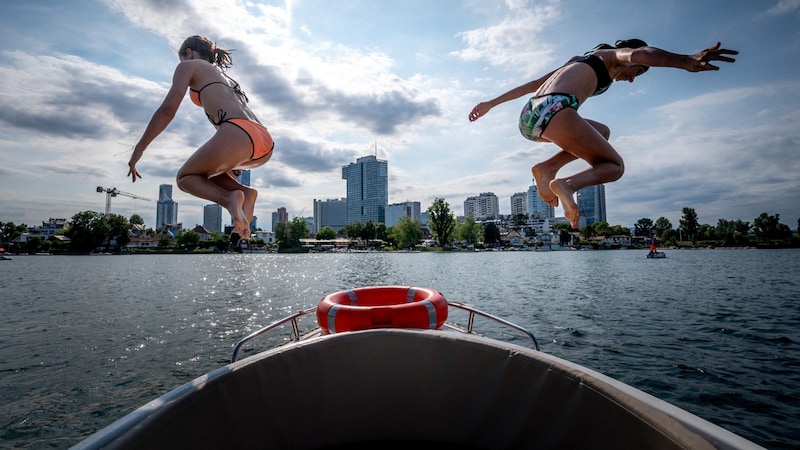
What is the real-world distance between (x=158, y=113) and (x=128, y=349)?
10.0m

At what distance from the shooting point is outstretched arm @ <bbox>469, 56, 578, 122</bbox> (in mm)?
3436

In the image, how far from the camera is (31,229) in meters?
145

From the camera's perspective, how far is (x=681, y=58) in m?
2.44

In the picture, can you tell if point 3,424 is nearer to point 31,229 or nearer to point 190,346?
point 190,346

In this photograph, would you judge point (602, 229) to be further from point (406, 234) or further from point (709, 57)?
point (709, 57)

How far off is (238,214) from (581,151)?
105 inches

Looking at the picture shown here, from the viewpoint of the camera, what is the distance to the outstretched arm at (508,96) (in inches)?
135

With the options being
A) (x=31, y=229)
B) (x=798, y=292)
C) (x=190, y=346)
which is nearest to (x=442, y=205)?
(x=798, y=292)

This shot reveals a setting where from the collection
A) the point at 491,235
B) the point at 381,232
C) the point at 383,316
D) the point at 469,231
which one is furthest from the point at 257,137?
the point at 491,235

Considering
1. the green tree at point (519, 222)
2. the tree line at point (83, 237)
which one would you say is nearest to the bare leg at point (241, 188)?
the tree line at point (83, 237)

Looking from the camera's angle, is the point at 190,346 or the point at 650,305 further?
the point at 650,305

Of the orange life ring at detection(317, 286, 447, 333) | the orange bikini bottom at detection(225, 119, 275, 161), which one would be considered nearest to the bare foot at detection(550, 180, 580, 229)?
the orange life ring at detection(317, 286, 447, 333)

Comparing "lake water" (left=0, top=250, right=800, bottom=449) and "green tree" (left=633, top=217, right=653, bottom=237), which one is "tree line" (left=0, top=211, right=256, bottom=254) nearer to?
"lake water" (left=0, top=250, right=800, bottom=449)

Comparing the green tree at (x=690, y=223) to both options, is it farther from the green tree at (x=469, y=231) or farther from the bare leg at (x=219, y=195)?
the bare leg at (x=219, y=195)
